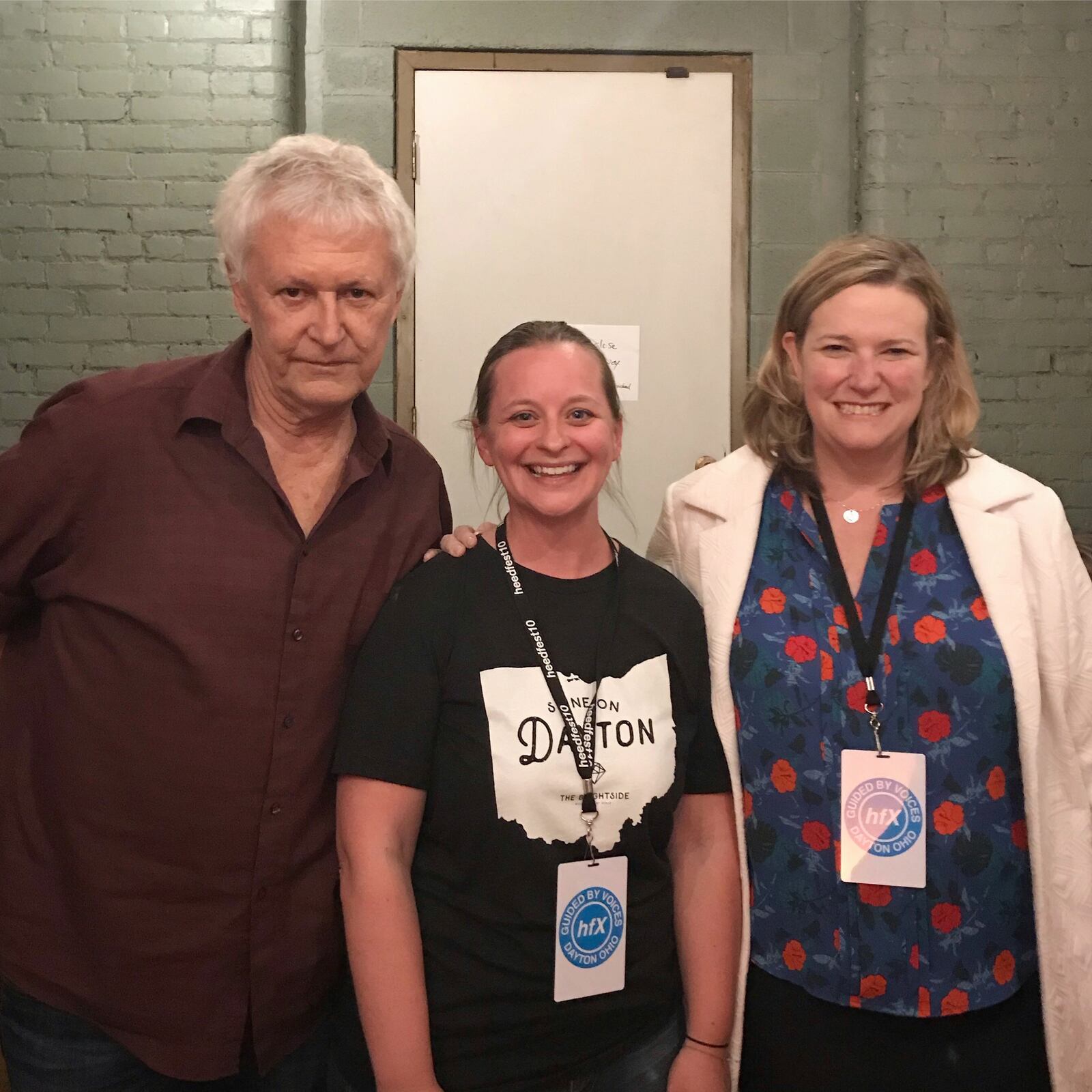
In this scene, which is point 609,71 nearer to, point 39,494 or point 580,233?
point 580,233

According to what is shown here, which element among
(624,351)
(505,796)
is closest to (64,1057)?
(505,796)

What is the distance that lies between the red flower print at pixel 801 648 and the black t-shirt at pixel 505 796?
8.5 inches

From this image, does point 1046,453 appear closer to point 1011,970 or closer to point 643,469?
point 643,469

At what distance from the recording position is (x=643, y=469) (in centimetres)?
354

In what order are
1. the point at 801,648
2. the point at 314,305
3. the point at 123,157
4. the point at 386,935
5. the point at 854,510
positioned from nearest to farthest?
1. the point at 386,935
2. the point at 314,305
3. the point at 801,648
4. the point at 854,510
5. the point at 123,157

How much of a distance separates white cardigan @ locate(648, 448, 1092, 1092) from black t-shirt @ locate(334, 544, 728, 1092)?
184 millimetres

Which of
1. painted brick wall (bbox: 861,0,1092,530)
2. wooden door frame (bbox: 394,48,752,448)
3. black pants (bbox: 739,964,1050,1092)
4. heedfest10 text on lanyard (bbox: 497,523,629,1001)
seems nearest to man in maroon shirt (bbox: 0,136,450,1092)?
heedfest10 text on lanyard (bbox: 497,523,629,1001)

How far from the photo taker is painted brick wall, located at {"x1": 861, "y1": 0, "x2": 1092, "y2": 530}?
11.5 feet

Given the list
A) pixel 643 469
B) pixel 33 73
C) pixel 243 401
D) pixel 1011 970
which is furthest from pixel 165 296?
pixel 1011 970

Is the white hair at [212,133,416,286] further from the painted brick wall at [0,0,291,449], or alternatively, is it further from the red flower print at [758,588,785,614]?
the painted brick wall at [0,0,291,449]

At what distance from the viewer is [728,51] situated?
11.6 ft

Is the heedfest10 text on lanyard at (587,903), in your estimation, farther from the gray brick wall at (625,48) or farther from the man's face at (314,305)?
the gray brick wall at (625,48)

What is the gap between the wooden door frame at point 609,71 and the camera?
346cm

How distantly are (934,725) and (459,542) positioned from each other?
73cm
